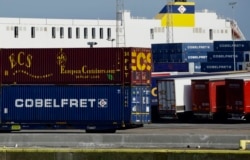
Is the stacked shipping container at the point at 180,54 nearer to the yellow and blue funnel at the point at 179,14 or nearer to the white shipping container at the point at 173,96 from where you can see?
the yellow and blue funnel at the point at 179,14

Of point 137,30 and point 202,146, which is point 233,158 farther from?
point 137,30

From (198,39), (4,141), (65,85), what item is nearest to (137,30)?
(198,39)

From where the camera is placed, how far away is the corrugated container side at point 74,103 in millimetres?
32562

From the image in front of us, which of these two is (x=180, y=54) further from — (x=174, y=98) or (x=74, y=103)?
(x=74, y=103)

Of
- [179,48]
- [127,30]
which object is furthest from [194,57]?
[127,30]

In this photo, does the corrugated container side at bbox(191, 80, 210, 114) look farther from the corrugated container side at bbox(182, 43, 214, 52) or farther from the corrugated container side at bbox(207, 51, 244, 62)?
the corrugated container side at bbox(182, 43, 214, 52)

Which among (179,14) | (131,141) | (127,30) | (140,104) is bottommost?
(131,141)

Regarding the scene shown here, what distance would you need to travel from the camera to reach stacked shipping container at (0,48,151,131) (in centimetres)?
3259

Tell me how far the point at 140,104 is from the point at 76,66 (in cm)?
339

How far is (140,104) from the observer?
1289 inches

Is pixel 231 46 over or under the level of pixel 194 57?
over

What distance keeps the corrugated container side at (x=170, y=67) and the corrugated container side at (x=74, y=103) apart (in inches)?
2193

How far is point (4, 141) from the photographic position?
23484mm

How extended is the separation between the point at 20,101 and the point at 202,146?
1307 cm
